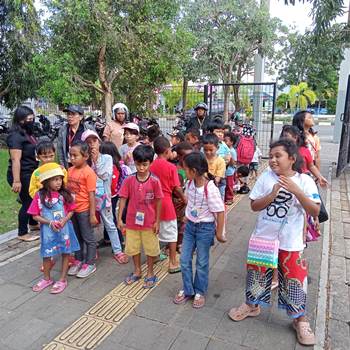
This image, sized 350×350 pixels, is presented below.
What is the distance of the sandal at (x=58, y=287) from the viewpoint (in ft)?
10.5

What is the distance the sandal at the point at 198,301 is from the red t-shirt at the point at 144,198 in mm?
722

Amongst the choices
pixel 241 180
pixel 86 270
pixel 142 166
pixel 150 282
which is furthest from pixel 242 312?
pixel 241 180

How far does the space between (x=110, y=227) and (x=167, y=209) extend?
73cm

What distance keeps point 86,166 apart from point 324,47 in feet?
21.6

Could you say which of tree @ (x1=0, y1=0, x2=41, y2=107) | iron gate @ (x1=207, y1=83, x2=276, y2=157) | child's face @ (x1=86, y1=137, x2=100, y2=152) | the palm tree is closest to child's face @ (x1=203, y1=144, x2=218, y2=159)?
child's face @ (x1=86, y1=137, x2=100, y2=152)

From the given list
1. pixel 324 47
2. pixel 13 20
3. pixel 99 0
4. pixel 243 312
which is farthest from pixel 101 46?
pixel 243 312

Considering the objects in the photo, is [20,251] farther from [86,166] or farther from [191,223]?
[191,223]

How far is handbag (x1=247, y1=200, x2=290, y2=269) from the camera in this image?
2.45 metres

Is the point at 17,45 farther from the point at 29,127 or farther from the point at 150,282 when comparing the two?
the point at 150,282

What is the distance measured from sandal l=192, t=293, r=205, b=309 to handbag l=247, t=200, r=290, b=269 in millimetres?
684

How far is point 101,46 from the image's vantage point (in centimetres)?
866

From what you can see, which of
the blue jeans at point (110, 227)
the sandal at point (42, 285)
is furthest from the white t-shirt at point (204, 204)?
the sandal at point (42, 285)

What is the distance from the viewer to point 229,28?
1530 cm

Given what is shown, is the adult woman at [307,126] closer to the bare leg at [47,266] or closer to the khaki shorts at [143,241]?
the khaki shorts at [143,241]
